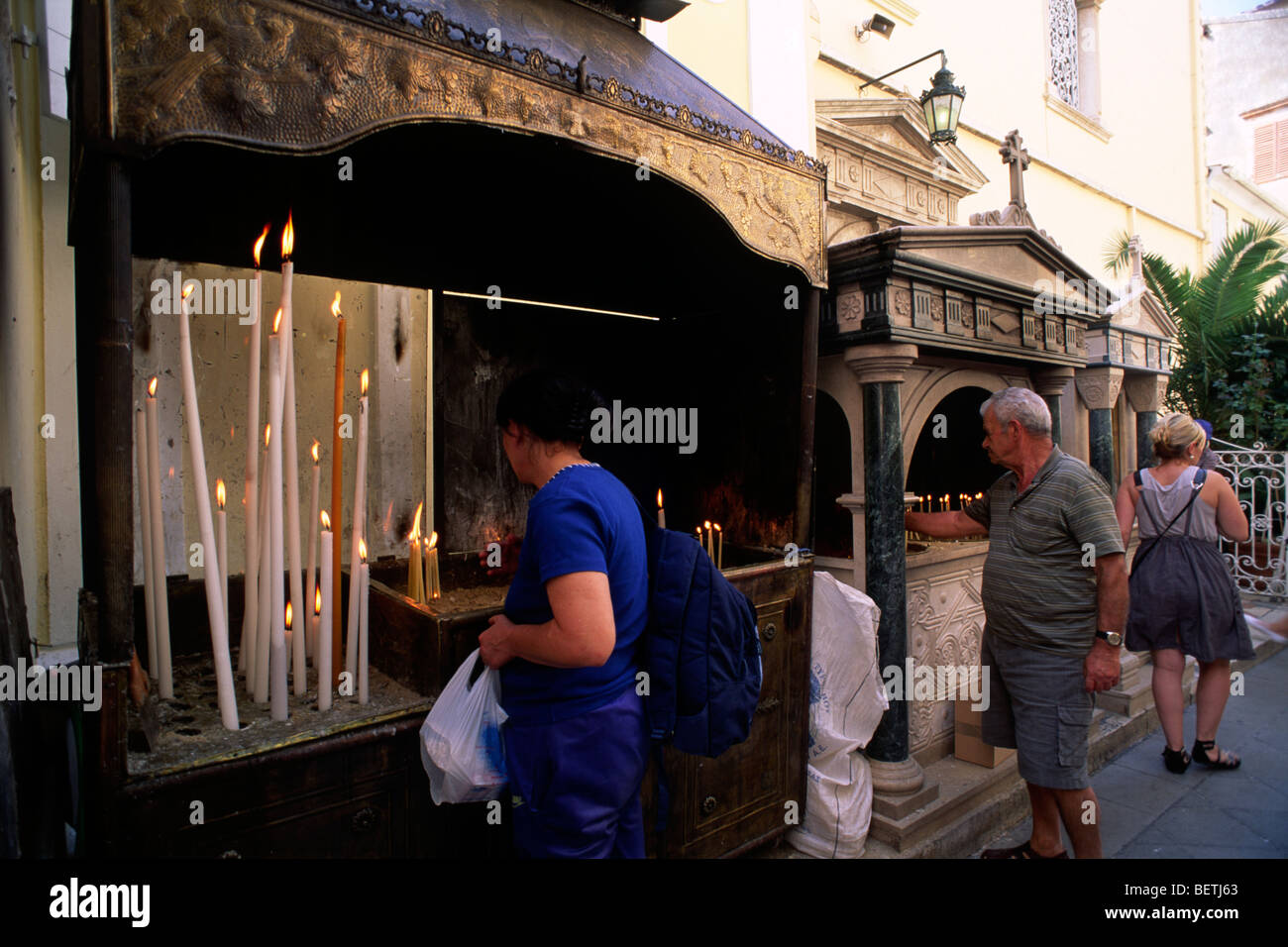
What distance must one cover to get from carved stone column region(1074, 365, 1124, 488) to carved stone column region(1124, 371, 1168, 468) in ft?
2.30

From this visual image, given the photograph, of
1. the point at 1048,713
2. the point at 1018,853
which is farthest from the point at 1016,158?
the point at 1018,853

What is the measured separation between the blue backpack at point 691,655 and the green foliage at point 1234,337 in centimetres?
942

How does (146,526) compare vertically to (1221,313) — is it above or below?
below

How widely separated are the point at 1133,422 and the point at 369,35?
6040 mm

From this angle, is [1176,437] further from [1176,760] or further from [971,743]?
[971,743]

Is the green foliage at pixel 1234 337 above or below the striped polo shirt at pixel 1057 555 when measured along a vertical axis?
above

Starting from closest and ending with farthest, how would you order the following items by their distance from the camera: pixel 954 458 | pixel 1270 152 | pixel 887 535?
1. pixel 887 535
2. pixel 954 458
3. pixel 1270 152

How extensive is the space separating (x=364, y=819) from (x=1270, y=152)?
1126 inches

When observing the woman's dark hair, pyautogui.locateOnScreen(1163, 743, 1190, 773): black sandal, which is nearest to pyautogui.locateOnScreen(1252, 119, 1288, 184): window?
pyautogui.locateOnScreen(1163, 743, 1190, 773): black sandal

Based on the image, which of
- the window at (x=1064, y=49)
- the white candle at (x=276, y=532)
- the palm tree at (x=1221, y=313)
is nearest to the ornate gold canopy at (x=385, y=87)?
the white candle at (x=276, y=532)

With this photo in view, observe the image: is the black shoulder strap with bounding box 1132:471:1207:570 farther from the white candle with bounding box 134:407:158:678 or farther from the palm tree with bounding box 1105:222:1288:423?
the palm tree with bounding box 1105:222:1288:423

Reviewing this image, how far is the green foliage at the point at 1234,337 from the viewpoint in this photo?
8625mm

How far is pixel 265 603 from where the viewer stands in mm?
2008

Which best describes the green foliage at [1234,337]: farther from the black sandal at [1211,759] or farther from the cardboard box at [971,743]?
the cardboard box at [971,743]
